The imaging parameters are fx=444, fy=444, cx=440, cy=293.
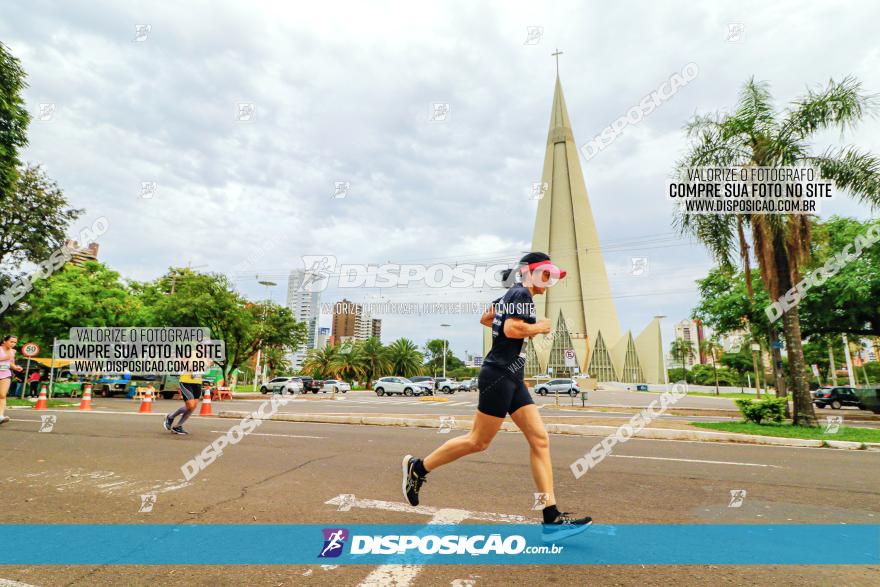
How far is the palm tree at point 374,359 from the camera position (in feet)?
208

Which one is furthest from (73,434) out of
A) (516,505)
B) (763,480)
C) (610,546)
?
(763,480)

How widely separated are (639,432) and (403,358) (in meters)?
58.2

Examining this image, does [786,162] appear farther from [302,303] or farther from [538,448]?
[302,303]

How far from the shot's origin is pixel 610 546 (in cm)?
318

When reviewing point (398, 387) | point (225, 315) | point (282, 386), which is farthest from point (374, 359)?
point (225, 315)

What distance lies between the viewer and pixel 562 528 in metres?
3.16

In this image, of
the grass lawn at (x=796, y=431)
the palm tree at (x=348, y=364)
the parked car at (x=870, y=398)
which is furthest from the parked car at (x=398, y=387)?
the parked car at (x=870, y=398)

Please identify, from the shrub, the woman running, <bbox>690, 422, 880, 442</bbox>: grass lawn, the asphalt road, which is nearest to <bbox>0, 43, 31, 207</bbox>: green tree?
the woman running

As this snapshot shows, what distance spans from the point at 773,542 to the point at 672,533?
2.32ft

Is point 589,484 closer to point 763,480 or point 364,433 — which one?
point 763,480

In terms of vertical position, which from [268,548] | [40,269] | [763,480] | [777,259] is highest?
[40,269]

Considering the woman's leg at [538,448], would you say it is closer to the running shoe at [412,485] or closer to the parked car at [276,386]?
the running shoe at [412,485]

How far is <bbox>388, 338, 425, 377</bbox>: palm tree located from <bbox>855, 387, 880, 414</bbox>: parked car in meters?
51.4
